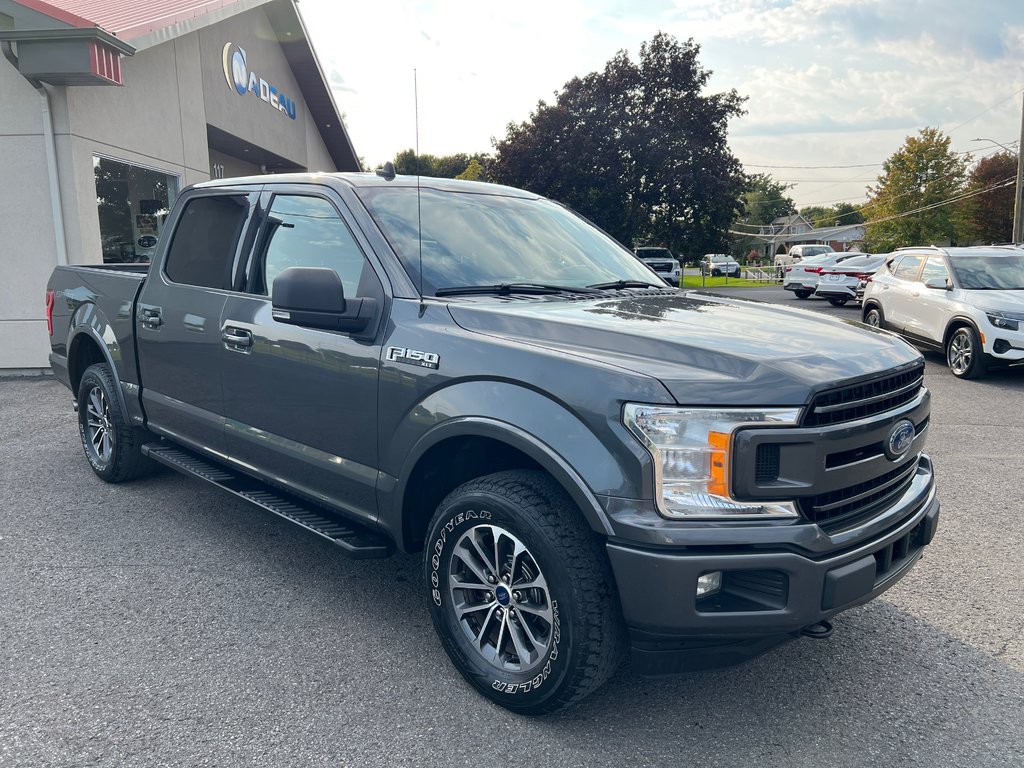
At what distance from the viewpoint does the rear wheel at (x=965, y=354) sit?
10016 millimetres

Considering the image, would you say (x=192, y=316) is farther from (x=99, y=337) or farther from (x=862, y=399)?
(x=862, y=399)

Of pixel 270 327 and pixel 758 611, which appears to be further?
pixel 270 327

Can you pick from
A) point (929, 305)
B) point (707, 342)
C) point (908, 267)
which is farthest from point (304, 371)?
point (908, 267)

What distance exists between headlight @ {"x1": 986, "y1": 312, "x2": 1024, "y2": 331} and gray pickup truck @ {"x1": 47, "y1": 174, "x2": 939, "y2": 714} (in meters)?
7.52

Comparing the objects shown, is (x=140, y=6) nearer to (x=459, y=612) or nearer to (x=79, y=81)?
(x=79, y=81)

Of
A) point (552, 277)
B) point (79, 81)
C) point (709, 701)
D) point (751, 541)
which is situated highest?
point (79, 81)

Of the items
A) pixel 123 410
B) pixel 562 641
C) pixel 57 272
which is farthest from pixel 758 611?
pixel 57 272

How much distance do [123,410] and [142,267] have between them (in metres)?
1.77

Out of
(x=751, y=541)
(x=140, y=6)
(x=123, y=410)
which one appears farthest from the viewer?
(x=140, y=6)

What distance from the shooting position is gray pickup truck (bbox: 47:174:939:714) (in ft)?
8.04

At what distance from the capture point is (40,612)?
370 cm

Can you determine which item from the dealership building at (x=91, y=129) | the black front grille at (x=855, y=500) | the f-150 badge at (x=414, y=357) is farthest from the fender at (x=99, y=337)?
the dealership building at (x=91, y=129)

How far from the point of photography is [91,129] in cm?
1025

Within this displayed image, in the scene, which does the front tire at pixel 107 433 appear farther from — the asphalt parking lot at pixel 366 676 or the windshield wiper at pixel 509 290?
the windshield wiper at pixel 509 290
